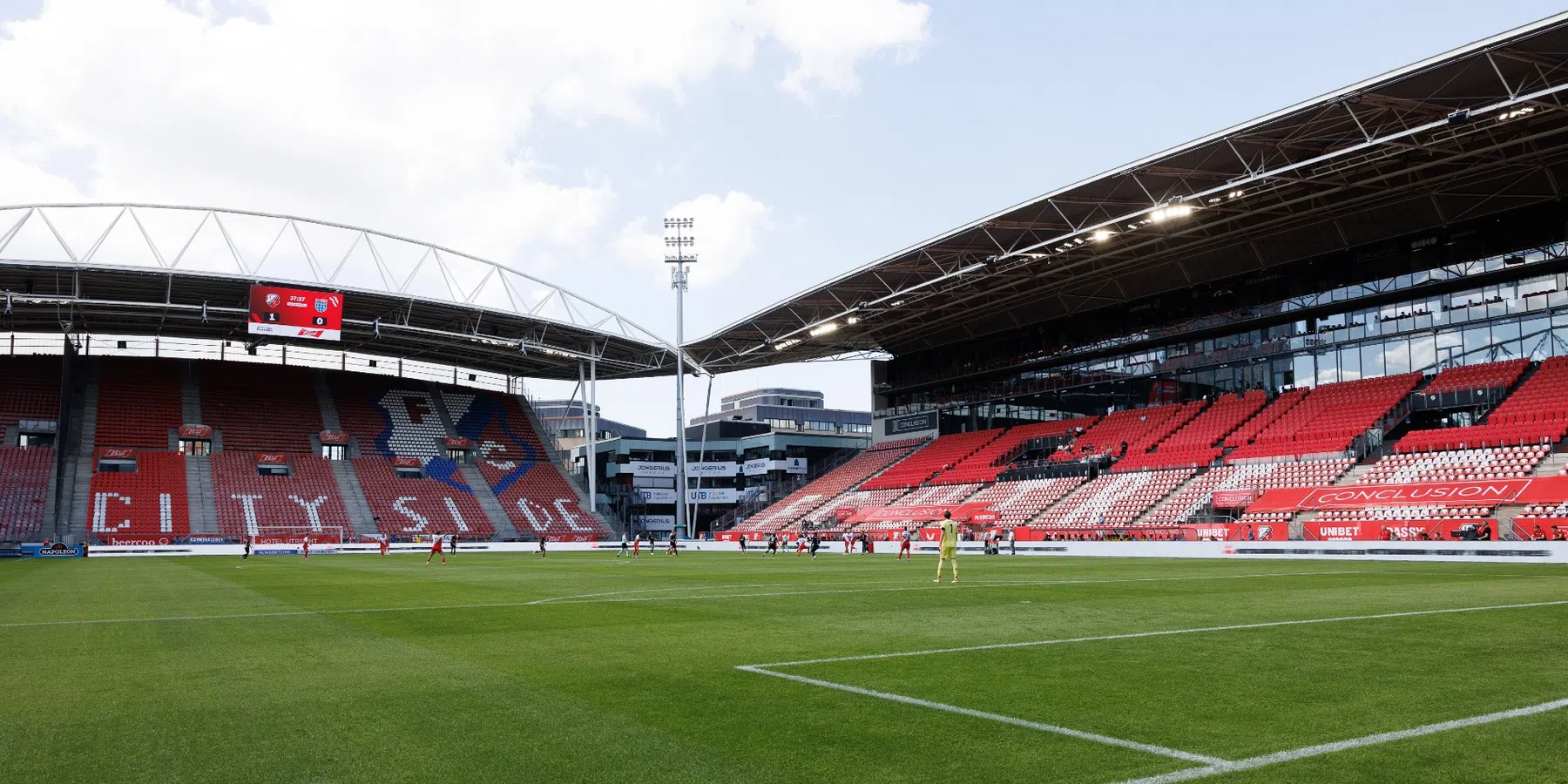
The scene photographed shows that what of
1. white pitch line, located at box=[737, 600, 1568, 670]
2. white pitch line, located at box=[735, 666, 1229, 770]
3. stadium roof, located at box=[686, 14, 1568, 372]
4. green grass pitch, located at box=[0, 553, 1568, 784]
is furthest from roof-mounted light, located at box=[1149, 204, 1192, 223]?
white pitch line, located at box=[735, 666, 1229, 770]

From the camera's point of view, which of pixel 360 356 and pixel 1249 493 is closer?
pixel 1249 493

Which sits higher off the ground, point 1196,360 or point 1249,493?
point 1196,360

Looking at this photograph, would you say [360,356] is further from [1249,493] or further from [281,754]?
[281,754]

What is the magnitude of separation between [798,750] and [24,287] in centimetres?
6282

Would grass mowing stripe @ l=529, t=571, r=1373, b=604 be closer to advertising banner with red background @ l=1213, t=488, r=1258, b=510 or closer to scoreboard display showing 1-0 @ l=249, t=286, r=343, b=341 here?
advertising banner with red background @ l=1213, t=488, r=1258, b=510

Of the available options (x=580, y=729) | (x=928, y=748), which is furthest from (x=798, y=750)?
(x=580, y=729)

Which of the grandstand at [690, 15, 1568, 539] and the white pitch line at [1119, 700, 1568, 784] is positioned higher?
the grandstand at [690, 15, 1568, 539]

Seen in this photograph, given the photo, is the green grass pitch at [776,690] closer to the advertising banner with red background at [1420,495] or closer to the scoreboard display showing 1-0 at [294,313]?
the advertising banner with red background at [1420,495]

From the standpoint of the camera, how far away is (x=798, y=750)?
18.5ft

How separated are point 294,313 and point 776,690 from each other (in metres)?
53.3

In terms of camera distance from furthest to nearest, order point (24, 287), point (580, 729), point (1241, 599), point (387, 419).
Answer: point (387, 419) → point (24, 287) → point (1241, 599) → point (580, 729)

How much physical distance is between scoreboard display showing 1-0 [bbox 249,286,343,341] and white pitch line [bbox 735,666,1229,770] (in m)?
52.2

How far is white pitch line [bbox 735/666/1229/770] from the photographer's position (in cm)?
538

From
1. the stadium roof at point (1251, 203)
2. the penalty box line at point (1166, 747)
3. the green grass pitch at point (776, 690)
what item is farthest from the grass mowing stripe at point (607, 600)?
the stadium roof at point (1251, 203)
